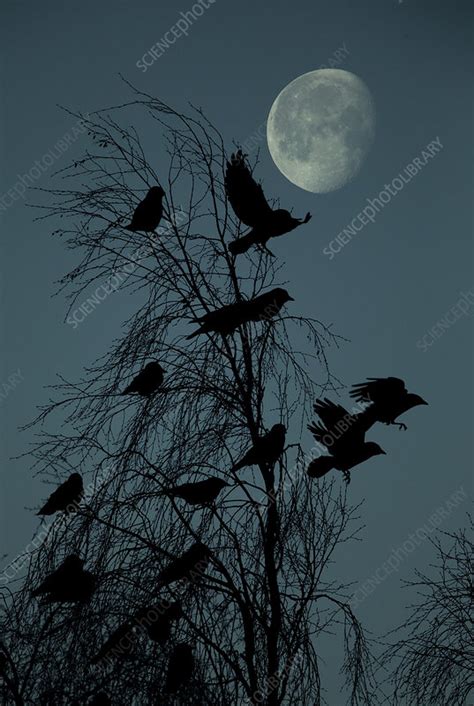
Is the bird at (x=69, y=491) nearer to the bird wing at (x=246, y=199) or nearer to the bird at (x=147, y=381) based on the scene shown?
the bird at (x=147, y=381)

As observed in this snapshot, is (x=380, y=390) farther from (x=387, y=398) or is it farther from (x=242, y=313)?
(x=242, y=313)

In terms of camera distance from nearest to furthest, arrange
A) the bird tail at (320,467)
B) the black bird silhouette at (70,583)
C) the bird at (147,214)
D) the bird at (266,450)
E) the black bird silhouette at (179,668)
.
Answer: the black bird silhouette at (179,668) < the black bird silhouette at (70,583) < the bird at (266,450) < the bird tail at (320,467) < the bird at (147,214)

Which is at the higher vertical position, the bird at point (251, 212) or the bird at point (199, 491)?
the bird at point (251, 212)

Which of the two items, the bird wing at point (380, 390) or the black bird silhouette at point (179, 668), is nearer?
the black bird silhouette at point (179, 668)

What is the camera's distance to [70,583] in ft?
9.30

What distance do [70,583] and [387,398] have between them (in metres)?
1.84

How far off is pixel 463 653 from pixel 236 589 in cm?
254

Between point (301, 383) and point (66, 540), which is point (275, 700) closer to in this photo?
point (66, 540)

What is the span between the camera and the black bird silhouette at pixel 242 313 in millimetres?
3107

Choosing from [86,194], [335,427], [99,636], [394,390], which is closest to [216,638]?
[99,636]

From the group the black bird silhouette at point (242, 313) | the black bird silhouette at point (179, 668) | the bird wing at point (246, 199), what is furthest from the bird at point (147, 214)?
the black bird silhouette at point (179, 668)

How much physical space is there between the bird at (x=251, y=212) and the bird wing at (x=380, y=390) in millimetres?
906

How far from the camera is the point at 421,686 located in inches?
183

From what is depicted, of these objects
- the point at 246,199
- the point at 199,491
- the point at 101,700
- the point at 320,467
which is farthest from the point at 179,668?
the point at 246,199
